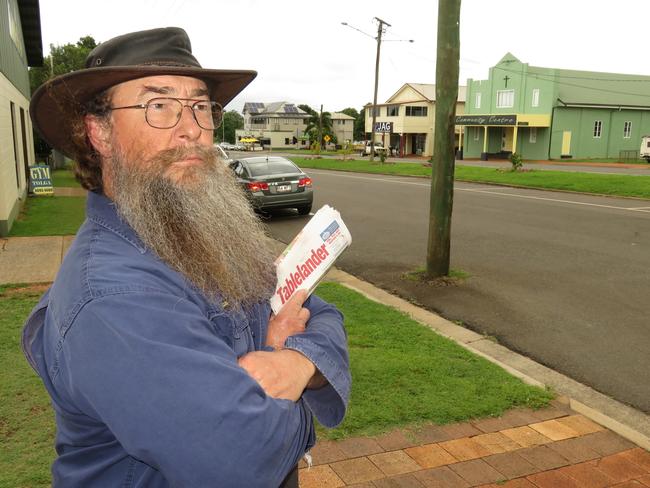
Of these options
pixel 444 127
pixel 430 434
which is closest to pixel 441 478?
pixel 430 434

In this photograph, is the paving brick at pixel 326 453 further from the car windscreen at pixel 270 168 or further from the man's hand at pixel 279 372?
the car windscreen at pixel 270 168

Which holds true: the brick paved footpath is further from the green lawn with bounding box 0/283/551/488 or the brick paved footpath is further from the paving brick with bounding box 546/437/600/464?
the green lawn with bounding box 0/283/551/488

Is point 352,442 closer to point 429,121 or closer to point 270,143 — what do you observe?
point 429,121

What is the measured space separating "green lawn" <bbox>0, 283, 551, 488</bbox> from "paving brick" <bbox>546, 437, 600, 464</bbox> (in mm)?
519

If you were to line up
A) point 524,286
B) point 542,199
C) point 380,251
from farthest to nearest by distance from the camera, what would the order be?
point 542,199 < point 380,251 < point 524,286

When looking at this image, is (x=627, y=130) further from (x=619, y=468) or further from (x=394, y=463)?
(x=394, y=463)

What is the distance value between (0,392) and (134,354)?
3828mm

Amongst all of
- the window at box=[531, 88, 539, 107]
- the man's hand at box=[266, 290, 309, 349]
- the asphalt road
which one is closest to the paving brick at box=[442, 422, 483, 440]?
the asphalt road

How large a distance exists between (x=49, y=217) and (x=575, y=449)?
42.1 feet

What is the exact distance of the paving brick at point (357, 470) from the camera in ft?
10.9

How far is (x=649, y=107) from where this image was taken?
4734 cm

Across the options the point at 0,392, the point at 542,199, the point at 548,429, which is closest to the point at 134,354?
the point at 548,429

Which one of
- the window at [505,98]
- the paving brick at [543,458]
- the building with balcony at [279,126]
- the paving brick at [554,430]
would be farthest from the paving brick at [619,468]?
the building with balcony at [279,126]

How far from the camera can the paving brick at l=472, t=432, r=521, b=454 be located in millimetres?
3652
